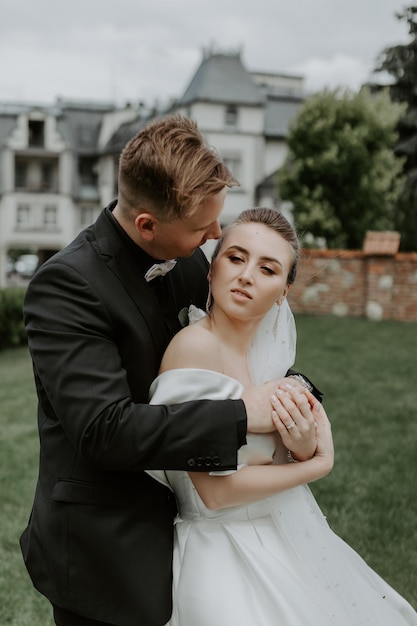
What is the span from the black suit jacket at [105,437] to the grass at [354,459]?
2.18 m

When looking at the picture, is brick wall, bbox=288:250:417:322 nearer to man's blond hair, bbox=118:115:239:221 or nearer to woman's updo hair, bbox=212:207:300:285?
woman's updo hair, bbox=212:207:300:285

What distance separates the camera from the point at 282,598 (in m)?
2.06

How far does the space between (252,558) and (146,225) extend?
99 centimetres

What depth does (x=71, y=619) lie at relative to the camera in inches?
86.9

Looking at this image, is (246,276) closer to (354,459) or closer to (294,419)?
(294,419)

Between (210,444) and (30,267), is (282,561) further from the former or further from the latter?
(30,267)

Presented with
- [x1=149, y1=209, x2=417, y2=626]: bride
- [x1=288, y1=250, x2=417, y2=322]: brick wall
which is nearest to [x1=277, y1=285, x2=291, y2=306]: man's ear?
[x1=149, y1=209, x2=417, y2=626]: bride

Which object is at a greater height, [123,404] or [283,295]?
[283,295]

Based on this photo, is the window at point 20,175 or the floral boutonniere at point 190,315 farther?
the window at point 20,175

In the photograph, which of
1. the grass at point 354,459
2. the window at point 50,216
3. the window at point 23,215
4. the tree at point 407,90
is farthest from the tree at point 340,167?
the window at point 23,215

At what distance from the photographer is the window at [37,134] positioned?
40844 mm

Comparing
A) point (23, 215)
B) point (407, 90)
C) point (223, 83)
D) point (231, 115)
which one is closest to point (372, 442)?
point (407, 90)

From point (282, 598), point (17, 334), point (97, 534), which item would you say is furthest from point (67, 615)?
point (17, 334)

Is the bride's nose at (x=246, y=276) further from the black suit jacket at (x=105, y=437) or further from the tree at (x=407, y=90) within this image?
the tree at (x=407, y=90)
